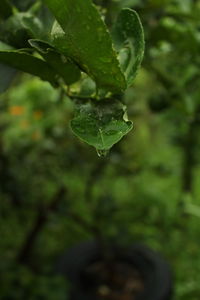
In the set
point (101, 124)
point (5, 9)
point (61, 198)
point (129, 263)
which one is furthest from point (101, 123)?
point (129, 263)

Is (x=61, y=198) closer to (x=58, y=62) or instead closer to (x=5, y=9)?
(x=5, y=9)

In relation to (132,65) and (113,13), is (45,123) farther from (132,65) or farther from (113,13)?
(132,65)

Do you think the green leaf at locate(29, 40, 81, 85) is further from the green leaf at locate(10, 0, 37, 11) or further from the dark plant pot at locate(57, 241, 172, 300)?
the dark plant pot at locate(57, 241, 172, 300)

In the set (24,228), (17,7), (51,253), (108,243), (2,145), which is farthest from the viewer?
(24,228)

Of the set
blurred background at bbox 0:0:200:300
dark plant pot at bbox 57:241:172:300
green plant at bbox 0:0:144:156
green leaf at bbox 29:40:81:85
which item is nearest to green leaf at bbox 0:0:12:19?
green plant at bbox 0:0:144:156

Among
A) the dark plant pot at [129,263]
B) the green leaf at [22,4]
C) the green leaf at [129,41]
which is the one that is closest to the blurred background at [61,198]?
the dark plant pot at [129,263]

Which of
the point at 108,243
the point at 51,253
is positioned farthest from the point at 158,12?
the point at 51,253
